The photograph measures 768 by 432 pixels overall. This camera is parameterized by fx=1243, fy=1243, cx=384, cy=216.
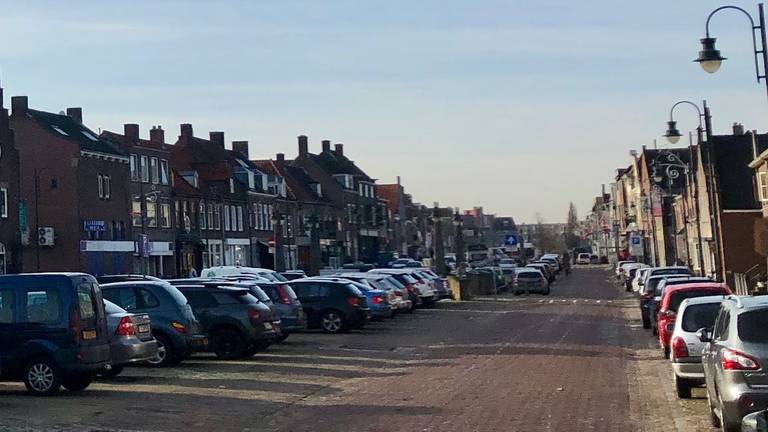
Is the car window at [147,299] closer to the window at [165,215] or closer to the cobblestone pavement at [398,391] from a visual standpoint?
the cobblestone pavement at [398,391]

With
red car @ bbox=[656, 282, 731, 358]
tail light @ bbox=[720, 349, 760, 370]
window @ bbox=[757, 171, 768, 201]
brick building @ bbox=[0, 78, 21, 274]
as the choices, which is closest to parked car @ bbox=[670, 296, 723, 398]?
tail light @ bbox=[720, 349, 760, 370]

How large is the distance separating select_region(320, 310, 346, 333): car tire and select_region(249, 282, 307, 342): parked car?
396 centimetres

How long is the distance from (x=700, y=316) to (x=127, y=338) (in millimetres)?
8973

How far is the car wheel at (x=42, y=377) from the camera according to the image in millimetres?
18406

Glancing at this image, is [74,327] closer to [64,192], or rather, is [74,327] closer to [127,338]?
[127,338]

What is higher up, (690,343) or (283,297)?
(283,297)

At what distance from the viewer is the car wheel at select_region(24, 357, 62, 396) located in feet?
60.4

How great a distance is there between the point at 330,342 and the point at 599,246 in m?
153

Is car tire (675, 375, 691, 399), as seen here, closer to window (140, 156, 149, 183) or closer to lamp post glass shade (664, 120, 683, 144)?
lamp post glass shade (664, 120, 683, 144)

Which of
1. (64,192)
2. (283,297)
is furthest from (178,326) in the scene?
(64,192)

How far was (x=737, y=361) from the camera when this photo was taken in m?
12.5

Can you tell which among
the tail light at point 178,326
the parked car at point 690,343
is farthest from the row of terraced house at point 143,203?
the parked car at point 690,343

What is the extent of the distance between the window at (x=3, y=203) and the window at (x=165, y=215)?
70.8ft

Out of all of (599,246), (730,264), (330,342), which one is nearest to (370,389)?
(330,342)
